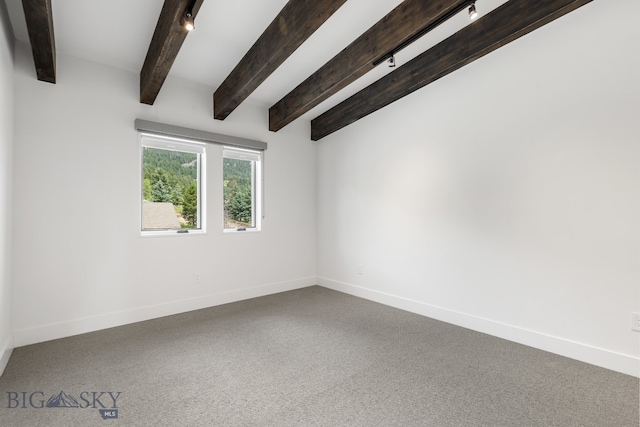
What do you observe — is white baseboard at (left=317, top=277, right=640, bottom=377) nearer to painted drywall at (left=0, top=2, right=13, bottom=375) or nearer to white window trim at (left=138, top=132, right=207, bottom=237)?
white window trim at (left=138, top=132, right=207, bottom=237)

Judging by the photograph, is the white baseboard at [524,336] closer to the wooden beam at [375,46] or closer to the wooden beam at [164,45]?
the wooden beam at [375,46]

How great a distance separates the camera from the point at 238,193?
435 cm

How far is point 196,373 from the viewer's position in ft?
7.47

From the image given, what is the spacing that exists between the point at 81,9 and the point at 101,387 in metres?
2.86

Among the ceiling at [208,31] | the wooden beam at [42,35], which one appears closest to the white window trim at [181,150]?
the ceiling at [208,31]

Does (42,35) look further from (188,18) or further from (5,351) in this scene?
(5,351)

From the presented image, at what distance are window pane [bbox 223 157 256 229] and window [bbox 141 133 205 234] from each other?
38 cm

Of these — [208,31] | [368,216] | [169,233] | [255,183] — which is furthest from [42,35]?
[368,216]

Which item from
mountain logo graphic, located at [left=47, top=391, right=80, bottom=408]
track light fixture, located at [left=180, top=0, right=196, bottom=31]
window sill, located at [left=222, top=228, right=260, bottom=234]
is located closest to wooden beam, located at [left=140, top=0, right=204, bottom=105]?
track light fixture, located at [left=180, top=0, right=196, bottom=31]

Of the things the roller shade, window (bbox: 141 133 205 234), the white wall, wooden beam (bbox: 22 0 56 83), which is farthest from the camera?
window (bbox: 141 133 205 234)

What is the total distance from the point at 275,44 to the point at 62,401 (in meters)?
3.05

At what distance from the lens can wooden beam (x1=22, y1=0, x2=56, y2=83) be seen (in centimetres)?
201

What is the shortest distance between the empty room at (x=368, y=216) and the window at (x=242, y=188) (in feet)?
0.16

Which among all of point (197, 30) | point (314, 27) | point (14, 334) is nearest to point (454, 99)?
point (314, 27)
